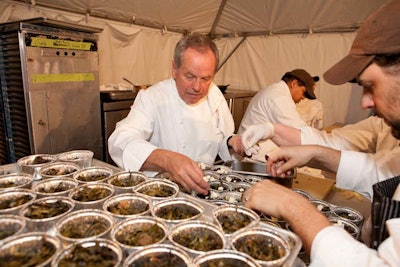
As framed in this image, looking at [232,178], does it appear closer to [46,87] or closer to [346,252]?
[346,252]

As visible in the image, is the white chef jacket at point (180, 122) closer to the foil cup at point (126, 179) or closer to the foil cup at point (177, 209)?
the foil cup at point (126, 179)

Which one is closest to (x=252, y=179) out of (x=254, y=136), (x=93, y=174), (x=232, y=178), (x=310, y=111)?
(x=232, y=178)

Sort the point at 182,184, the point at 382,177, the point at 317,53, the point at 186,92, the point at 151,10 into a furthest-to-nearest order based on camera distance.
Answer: the point at 317,53
the point at 151,10
the point at 186,92
the point at 382,177
the point at 182,184

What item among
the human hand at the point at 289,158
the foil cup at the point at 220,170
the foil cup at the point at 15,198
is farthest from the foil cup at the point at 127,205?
the human hand at the point at 289,158

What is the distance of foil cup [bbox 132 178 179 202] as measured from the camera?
1.12 metres

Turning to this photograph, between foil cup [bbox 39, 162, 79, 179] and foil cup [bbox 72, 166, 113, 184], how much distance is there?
4 centimetres

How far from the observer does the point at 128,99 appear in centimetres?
332

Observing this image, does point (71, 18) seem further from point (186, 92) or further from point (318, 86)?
point (318, 86)

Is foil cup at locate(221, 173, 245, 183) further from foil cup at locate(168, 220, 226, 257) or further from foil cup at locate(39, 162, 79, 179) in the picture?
foil cup at locate(39, 162, 79, 179)

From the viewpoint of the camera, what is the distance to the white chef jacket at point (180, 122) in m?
2.02

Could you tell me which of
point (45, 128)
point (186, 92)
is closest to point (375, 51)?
point (186, 92)

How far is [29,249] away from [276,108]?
2730mm

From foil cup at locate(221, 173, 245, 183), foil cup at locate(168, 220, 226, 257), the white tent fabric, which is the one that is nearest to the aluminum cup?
foil cup at locate(221, 173, 245, 183)

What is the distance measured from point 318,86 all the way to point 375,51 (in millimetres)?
4201
